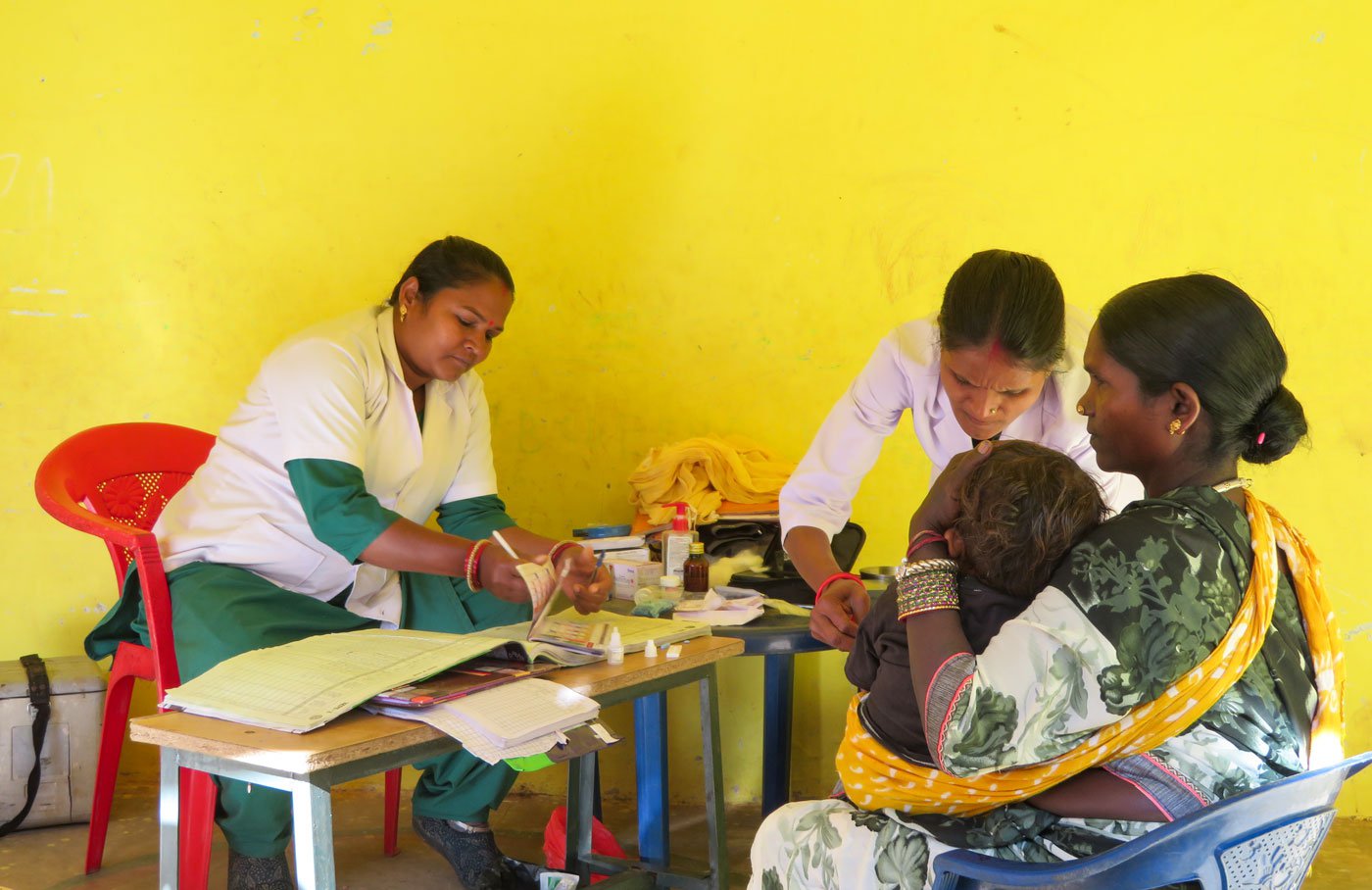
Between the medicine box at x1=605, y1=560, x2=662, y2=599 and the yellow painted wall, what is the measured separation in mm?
816

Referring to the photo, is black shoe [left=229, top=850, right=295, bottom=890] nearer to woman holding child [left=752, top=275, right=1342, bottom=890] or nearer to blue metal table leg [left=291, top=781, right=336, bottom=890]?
blue metal table leg [left=291, top=781, right=336, bottom=890]

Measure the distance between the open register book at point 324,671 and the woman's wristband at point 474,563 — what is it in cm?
37

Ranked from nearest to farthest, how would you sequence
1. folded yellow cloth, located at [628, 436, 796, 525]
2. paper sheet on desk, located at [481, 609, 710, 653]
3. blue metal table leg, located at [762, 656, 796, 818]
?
paper sheet on desk, located at [481, 609, 710, 653]
blue metal table leg, located at [762, 656, 796, 818]
folded yellow cloth, located at [628, 436, 796, 525]

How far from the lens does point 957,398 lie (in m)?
2.62

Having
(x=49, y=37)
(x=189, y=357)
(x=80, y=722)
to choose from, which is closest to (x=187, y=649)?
(x=80, y=722)

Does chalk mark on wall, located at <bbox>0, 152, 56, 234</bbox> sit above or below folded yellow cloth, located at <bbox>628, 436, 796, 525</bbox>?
above

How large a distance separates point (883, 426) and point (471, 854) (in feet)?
4.96

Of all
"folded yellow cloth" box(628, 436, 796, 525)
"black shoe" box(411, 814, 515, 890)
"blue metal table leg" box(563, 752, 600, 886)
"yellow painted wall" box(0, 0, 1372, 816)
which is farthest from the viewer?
"yellow painted wall" box(0, 0, 1372, 816)

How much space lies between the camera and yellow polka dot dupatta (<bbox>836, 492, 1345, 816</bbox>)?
158 cm

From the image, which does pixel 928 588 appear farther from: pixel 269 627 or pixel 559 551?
pixel 269 627

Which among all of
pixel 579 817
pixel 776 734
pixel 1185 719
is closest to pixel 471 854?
pixel 579 817

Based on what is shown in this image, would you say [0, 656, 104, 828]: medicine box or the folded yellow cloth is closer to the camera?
[0, 656, 104, 828]: medicine box

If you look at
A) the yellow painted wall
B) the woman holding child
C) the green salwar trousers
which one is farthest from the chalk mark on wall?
the woman holding child

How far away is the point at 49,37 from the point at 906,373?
2.94 meters
